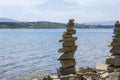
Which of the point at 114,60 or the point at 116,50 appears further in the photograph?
the point at 116,50

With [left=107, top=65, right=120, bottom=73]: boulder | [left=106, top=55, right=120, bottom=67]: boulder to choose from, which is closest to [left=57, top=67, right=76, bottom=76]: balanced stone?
[left=107, top=65, right=120, bottom=73]: boulder

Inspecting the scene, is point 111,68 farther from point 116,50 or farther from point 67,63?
point 67,63

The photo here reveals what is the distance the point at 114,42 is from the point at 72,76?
7344mm

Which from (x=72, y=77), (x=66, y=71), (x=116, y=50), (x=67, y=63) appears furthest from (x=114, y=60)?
(x=72, y=77)

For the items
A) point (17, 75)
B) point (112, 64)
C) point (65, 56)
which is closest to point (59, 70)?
point (65, 56)

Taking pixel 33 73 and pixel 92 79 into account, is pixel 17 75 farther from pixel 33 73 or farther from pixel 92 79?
pixel 92 79

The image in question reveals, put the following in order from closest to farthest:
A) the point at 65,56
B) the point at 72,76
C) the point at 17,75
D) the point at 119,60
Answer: the point at 72,76
the point at 65,56
the point at 119,60
the point at 17,75

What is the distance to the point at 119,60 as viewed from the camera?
31828 millimetres

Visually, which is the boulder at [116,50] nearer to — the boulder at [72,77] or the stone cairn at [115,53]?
the stone cairn at [115,53]

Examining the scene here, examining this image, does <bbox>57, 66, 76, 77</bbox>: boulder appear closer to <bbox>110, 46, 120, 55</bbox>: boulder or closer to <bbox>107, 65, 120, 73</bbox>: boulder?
<bbox>107, 65, 120, 73</bbox>: boulder

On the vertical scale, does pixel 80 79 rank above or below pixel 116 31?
below

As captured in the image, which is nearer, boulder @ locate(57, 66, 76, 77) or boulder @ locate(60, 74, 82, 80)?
boulder @ locate(60, 74, 82, 80)

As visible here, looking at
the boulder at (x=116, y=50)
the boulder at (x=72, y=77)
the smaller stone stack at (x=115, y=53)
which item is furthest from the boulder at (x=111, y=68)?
the boulder at (x=72, y=77)

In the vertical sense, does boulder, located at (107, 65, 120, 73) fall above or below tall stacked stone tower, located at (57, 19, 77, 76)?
below
